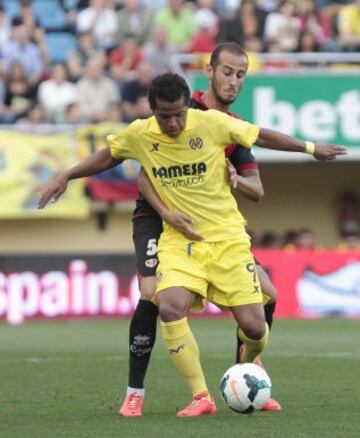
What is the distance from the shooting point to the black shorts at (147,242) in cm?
876

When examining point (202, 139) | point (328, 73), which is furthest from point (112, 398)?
point (328, 73)

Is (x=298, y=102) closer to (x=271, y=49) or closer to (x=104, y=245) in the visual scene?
(x=271, y=49)

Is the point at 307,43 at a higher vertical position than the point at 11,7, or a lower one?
lower

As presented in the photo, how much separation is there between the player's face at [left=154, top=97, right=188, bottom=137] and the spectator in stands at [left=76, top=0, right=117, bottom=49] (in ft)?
43.3

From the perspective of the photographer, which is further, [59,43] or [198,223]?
[59,43]

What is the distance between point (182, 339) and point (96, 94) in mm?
12654

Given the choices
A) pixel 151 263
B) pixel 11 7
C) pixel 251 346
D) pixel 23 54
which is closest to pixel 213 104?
pixel 151 263

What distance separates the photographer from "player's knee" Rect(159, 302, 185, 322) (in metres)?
8.37

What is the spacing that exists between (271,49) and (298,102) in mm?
953

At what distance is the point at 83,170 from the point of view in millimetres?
8750

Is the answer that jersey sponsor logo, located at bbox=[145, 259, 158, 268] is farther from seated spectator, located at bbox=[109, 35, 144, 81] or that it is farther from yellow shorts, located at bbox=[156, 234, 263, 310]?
seated spectator, located at bbox=[109, 35, 144, 81]

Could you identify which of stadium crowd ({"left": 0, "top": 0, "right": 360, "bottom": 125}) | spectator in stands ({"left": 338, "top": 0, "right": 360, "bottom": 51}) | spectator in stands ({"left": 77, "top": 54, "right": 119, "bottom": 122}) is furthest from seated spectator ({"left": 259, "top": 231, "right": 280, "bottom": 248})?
spectator in stands ({"left": 77, "top": 54, "right": 119, "bottom": 122})

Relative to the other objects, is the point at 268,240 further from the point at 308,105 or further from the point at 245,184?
the point at 245,184

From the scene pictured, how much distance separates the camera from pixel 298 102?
805 inches
